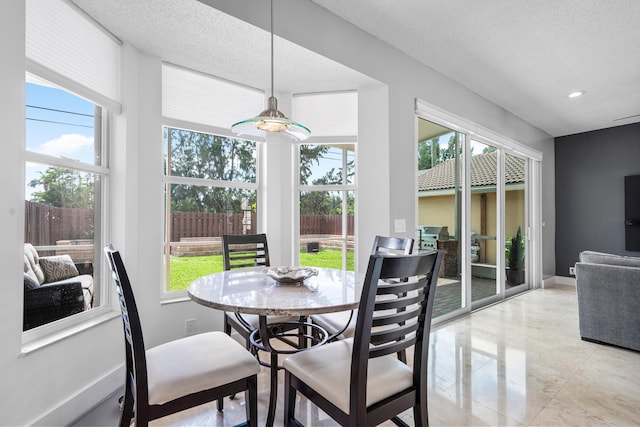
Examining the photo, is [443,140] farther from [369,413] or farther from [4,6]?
[4,6]

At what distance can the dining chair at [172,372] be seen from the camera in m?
1.28

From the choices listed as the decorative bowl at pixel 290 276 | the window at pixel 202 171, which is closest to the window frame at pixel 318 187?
the window at pixel 202 171

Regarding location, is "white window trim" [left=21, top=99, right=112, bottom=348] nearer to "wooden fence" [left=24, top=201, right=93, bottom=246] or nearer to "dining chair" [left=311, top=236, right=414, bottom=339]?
"wooden fence" [left=24, top=201, right=93, bottom=246]

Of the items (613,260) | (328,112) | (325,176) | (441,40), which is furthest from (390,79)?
(613,260)

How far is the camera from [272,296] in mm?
1552

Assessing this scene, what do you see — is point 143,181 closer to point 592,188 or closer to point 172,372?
point 172,372

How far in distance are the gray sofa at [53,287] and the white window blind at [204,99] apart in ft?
4.58

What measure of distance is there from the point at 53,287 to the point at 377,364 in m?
1.91

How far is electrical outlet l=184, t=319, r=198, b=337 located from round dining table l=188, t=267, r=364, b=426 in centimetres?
Answer: 92

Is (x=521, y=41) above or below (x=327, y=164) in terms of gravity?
above

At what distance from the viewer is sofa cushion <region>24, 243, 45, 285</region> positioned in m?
1.75

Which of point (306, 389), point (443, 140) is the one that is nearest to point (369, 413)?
point (306, 389)

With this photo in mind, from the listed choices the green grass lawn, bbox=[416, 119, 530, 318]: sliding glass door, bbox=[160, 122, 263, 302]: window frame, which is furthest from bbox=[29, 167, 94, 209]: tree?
bbox=[416, 119, 530, 318]: sliding glass door

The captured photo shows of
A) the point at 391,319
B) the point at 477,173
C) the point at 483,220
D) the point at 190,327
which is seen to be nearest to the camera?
the point at 391,319
